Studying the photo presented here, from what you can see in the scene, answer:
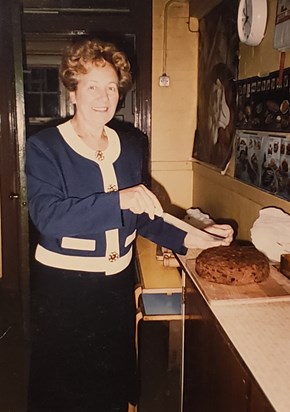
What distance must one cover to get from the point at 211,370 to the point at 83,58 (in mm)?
712

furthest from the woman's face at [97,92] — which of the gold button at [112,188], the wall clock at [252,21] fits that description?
the wall clock at [252,21]

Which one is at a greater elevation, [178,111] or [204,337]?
[178,111]

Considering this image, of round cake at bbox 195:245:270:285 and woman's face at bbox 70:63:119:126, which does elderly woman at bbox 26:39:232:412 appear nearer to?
woman's face at bbox 70:63:119:126

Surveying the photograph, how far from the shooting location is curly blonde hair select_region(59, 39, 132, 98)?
39.4 inches

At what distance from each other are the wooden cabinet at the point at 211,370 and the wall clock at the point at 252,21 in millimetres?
815

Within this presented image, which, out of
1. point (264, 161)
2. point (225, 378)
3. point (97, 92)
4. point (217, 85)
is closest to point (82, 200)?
point (97, 92)

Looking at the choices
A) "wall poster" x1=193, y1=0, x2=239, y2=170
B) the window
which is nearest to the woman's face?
"wall poster" x1=193, y1=0, x2=239, y2=170

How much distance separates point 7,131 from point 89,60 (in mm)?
1600

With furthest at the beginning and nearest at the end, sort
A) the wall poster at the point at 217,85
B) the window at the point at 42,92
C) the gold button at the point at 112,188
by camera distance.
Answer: the window at the point at 42,92 < the wall poster at the point at 217,85 < the gold button at the point at 112,188

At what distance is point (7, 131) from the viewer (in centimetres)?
248

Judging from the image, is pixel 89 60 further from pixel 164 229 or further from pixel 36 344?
pixel 36 344

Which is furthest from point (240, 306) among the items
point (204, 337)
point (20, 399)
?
point (20, 399)

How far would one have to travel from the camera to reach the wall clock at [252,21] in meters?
1.38

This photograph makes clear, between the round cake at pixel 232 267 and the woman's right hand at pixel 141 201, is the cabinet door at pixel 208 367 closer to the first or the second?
the round cake at pixel 232 267
